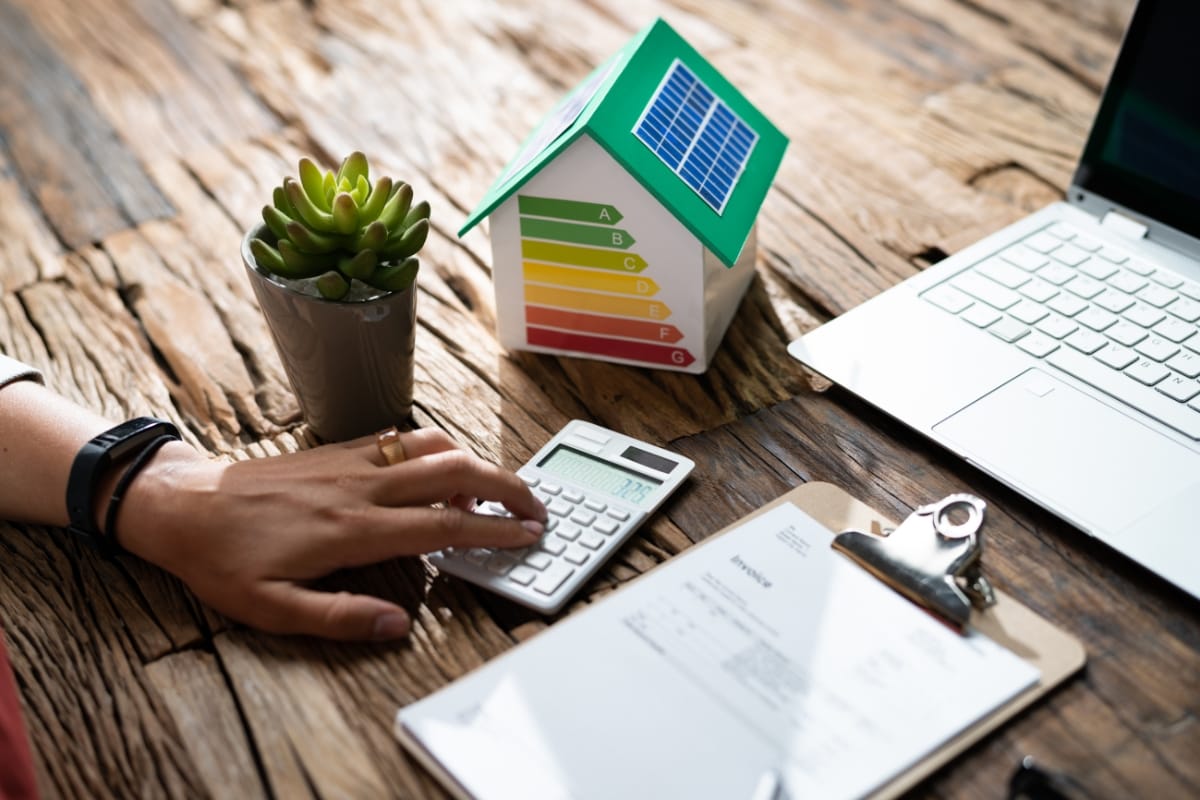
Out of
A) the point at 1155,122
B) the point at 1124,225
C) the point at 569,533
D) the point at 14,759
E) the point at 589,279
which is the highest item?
the point at 1155,122

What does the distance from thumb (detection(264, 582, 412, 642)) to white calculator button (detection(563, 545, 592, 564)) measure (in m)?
0.13

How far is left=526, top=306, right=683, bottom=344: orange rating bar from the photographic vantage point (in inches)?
38.9

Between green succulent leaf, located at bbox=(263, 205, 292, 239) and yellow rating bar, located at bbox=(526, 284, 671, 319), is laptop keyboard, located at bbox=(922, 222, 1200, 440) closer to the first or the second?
yellow rating bar, located at bbox=(526, 284, 671, 319)

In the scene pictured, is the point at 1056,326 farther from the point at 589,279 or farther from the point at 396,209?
the point at 396,209

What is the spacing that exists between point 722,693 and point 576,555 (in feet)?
0.53

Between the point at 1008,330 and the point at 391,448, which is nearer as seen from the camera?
the point at 391,448

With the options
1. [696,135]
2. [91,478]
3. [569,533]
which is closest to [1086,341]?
[696,135]

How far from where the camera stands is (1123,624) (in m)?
0.76

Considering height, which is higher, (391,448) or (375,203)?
(375,203)

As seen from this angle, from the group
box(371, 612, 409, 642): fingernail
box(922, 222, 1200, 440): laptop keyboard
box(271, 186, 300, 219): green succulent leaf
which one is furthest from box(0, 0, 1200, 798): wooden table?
box(271, 186, 300, 219): green succulent leaf

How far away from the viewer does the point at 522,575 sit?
78 centimetres

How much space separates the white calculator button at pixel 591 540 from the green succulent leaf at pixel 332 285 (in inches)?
10.5

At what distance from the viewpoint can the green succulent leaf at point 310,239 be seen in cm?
82

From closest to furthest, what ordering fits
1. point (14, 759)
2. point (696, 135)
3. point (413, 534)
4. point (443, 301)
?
point (14, 759), point (413, 534), point (696, 135), point (443, 301)
